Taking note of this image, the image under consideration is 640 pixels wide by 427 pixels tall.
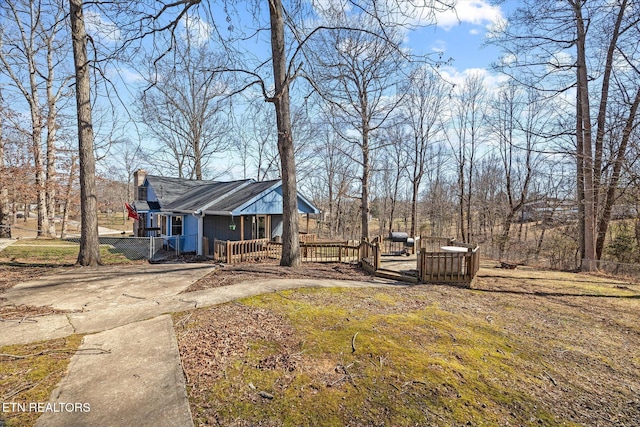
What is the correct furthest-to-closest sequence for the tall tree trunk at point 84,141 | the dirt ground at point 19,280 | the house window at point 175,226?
the house window at point 175,226
the tall tree trunk at point 84,141
the dirt ground at point 19,280

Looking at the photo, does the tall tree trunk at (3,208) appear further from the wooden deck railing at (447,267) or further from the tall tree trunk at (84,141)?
the wooden deck railing at (447,267)

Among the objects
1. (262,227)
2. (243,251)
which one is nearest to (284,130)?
(243,251)

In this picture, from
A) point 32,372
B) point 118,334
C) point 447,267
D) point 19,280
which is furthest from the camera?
point 447,267

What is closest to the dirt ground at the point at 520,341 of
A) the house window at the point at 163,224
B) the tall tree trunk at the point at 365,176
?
the tall tree trunk at the point at 365,176

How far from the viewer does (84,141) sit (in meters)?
8.31

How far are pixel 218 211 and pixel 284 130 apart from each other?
7679 millimetres

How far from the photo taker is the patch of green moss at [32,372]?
245 cm

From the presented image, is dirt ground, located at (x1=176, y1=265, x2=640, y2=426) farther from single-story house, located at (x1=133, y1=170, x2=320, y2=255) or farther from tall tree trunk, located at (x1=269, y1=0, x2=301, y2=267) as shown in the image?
single-story house, located at (x1=133, y1=170, x2=320, y2=255)

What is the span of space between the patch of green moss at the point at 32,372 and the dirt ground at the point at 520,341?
1.15 meters

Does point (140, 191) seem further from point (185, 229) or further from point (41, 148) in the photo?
point (185, 229)

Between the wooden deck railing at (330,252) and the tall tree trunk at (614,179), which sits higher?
the tall tree trunk at (614,179)

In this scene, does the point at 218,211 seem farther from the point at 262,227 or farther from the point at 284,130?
the point at 284,130

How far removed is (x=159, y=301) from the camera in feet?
17.7

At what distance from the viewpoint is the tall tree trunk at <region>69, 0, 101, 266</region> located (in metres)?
8.09
